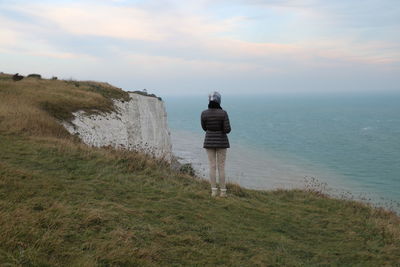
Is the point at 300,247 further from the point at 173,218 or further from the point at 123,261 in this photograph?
the point at 123,261

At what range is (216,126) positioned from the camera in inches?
430

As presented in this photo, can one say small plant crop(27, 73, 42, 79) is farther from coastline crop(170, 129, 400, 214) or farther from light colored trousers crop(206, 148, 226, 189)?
light colored trousers crop(206, 148, 226, 189)

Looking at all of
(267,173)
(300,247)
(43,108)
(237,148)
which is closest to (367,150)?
(237,148)

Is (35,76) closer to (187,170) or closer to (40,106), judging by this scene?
(40,106)

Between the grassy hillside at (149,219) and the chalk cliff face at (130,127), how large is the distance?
4.65 m

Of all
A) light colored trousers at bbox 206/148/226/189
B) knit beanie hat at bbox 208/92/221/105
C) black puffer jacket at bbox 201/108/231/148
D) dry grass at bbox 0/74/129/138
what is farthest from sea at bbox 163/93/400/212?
knit beanie hat at bbox 208/92/221/105

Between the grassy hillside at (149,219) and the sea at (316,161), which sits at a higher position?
the grassy hillside at (149,219)

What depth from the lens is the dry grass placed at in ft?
54.0

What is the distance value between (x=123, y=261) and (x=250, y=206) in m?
5.82

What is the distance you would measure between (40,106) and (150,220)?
15.8 meters

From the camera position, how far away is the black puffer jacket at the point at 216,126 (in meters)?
10.8

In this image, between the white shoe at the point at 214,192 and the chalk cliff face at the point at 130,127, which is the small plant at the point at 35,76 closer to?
the chalk cliff face at the point at 130,127

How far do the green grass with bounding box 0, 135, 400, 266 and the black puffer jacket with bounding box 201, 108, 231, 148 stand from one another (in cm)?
165

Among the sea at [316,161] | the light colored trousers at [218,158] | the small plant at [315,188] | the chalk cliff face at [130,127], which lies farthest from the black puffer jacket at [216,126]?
the sea at [316,161]
